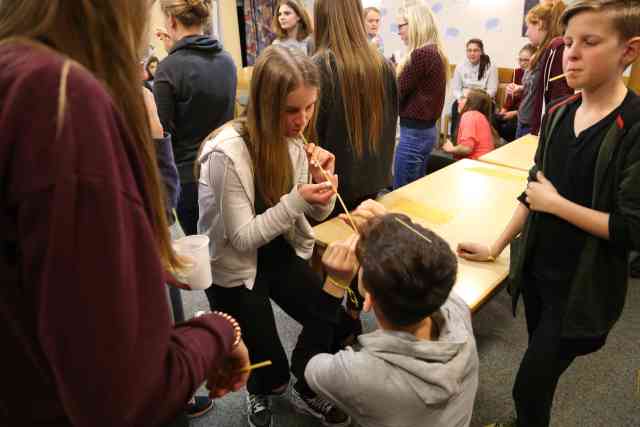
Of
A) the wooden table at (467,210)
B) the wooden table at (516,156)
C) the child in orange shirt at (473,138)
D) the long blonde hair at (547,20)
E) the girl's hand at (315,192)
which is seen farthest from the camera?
the child in orange shirt at (473,138)

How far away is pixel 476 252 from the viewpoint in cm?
152

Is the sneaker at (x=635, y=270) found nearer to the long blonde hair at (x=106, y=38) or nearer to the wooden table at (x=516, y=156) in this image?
the wooden table at (x=516, y=156)

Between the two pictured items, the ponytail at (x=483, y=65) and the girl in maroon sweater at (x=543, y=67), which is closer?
the girl in maroon sweater at (x=543, y=67)

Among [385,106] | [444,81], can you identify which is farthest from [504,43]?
[385,106]

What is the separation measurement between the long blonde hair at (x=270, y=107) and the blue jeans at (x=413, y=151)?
5.23 ft

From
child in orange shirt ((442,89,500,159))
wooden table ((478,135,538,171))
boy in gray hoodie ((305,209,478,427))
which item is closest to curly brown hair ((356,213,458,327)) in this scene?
boy in gray hoodie ((305,209,478,427))

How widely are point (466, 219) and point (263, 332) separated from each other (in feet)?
3.13

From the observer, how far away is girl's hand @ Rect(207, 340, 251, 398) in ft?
2.65

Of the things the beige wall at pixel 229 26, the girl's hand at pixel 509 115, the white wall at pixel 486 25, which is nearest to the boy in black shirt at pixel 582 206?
the girl's hand at pixel 509 115

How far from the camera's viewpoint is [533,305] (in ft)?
4.54

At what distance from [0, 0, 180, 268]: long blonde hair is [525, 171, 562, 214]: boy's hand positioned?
1046 millimetres

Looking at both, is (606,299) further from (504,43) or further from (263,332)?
(504,43)

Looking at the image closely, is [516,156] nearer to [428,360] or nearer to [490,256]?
[490,256]

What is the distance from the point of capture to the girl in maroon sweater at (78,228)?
41 cm
